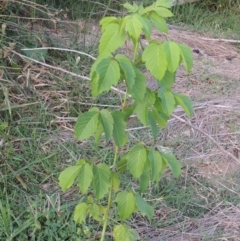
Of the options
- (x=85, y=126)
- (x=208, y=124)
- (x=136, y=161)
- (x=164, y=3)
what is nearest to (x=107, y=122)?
(x=85, y=126)

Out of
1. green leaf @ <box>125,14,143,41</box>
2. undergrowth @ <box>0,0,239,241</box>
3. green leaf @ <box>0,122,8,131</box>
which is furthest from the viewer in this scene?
green leaf @ <box>0,122,8,131</box>

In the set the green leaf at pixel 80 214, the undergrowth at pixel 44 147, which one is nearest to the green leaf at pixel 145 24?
the green leaf at pixel 80 214

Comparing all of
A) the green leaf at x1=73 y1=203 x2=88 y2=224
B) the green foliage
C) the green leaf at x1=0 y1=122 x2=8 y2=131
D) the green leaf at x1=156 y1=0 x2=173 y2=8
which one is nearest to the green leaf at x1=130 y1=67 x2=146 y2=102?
the green foliage

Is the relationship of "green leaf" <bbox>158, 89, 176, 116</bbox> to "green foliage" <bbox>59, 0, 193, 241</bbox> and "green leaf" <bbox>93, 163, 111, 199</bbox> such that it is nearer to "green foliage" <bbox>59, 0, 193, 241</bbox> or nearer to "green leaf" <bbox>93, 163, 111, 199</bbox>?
"green foliage" <bbox>59, 0, 193, 241</bbox>

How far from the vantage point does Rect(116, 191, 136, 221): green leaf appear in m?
1.63

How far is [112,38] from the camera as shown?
4.71 feet

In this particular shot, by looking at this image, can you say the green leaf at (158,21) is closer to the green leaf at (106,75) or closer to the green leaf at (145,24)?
the green leaf at (145,24)

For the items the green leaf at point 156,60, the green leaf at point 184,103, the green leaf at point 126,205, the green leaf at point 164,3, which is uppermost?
the green leaf at point 164,3

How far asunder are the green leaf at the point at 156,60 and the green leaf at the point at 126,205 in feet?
1.45

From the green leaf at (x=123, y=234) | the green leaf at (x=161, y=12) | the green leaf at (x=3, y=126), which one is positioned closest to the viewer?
the green leaf at (x=161, y=12)

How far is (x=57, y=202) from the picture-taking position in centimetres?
232

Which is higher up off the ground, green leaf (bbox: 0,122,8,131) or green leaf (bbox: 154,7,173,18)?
green leaf (bbox: 154,7,173,18)

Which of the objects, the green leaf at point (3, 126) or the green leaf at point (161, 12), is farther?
the green leaf at point (3, 126)

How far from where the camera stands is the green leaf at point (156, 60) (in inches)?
55.1
